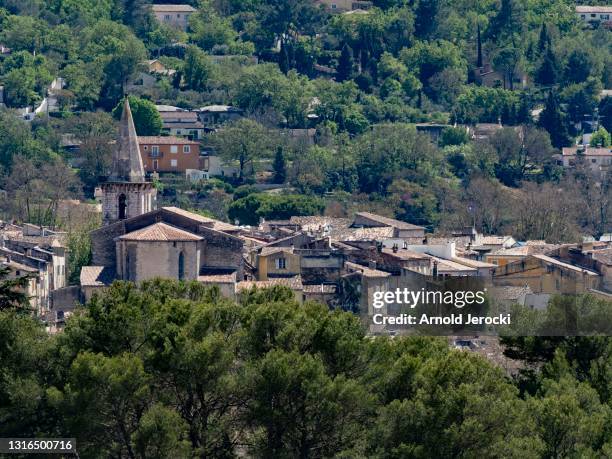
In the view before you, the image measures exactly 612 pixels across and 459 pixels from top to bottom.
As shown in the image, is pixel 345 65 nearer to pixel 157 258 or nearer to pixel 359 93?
pixel 359 93

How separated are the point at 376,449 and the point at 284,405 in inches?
68.8

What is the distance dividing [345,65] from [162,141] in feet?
70.2

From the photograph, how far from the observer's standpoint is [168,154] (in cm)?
12162

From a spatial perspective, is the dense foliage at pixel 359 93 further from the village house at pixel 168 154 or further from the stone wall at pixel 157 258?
the stone wall at pixel 157 258

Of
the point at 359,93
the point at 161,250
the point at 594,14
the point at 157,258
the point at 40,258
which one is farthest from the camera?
the point at 594,14

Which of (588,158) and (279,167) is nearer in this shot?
(279,167)

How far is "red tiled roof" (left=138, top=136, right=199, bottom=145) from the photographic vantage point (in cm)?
12088

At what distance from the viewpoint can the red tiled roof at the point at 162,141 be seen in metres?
121

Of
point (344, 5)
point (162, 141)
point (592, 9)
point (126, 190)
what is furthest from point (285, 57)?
point (126, 190)

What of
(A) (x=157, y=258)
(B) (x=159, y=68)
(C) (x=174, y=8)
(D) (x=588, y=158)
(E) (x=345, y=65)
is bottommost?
(D) (x=588, y=158)

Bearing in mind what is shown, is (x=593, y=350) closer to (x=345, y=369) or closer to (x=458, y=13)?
(x=345, y=369)

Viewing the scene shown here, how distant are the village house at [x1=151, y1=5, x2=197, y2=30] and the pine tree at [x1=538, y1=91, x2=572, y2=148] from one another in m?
26.6

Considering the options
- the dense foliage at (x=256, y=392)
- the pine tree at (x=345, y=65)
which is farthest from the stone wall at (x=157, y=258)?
the pine tree at (x=345, y=65)

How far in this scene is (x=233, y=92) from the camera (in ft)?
441
